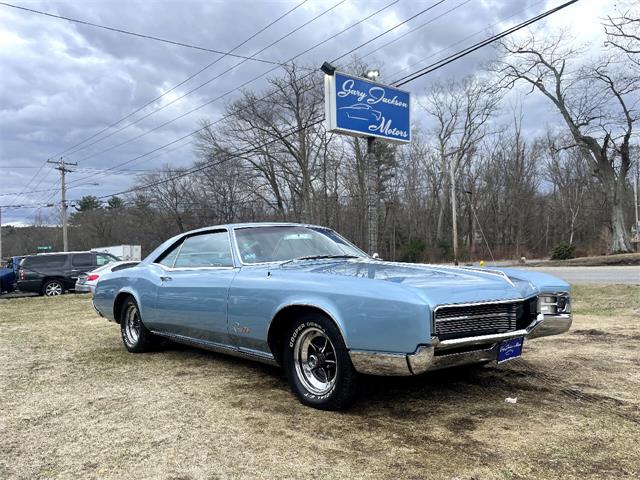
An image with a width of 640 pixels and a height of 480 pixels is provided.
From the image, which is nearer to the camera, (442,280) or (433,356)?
(433,356)

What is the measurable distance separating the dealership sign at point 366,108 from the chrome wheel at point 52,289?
516 inches

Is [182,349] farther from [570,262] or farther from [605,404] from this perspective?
[570,262]

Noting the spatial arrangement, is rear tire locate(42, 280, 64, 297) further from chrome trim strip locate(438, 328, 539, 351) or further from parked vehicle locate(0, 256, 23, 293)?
chrome trim strip locate(438, 328, 539, 351)

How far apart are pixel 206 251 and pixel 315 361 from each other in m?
1.89

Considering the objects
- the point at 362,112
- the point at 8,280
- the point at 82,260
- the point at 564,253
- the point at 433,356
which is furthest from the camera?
the point at 564,253

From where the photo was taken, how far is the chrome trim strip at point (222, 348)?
4327 mm

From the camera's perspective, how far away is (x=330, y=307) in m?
3.67

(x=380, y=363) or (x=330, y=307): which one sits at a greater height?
(x=330, y=307)

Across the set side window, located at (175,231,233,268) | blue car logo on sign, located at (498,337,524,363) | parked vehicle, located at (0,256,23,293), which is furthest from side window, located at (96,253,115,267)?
blue car logo on sign, located at (498,337,524,363)

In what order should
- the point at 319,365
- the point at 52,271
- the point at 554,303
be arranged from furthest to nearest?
the point at 52,271
the point at 554,303
the point at 319,365

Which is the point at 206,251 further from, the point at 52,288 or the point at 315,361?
the point at 52,288

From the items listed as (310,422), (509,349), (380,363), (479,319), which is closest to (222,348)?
(310,422)

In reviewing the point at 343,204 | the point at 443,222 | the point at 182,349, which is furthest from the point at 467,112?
the point at 182,349

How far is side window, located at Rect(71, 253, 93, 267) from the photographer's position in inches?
773
